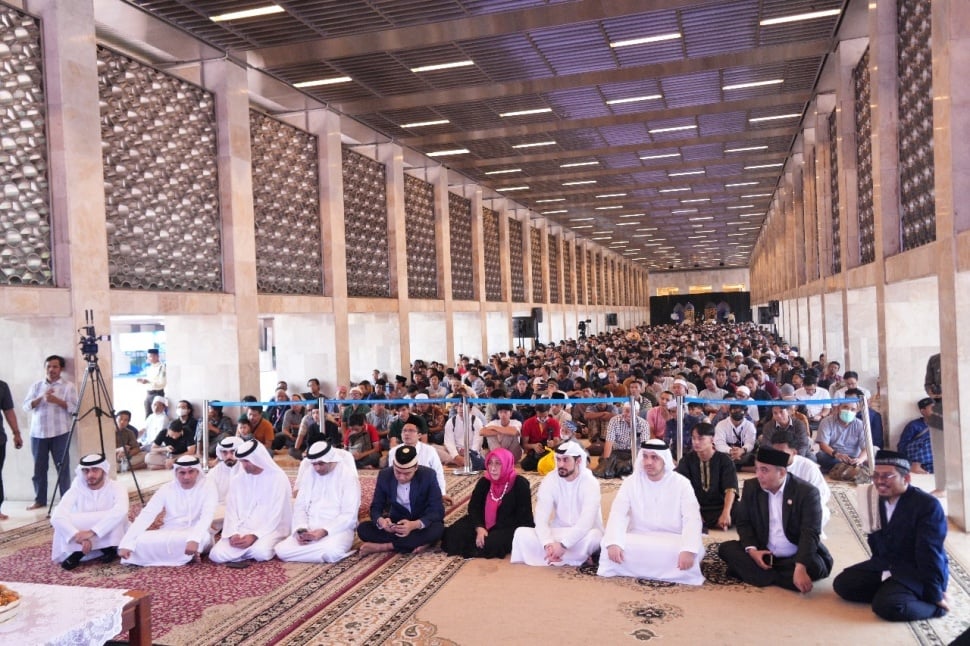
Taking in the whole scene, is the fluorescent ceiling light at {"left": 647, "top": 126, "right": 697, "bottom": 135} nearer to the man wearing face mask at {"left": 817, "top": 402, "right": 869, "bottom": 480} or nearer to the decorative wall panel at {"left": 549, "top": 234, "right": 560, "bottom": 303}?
the man wearing face mask at {"left": 817, "top": 402, "right": 869, "bottom": 480}

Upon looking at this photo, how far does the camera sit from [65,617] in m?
3.55

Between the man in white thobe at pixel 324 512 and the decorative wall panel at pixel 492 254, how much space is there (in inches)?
606

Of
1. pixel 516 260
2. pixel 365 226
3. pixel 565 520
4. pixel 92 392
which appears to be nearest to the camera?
pixel 565 520

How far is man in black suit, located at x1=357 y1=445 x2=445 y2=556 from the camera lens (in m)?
5.93

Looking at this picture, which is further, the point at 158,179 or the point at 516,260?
the point at 516,260

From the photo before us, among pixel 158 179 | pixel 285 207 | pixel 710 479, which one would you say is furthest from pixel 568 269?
pixel 710 479

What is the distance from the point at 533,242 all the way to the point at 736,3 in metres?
18.5

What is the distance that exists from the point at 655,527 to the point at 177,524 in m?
3.63

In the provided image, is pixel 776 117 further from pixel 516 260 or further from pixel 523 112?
pixel 516 260

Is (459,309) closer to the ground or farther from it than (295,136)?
closer to the ground

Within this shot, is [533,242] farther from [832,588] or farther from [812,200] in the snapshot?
[832,588]

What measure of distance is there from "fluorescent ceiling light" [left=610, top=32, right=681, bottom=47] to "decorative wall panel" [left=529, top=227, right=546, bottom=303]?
54.9ft

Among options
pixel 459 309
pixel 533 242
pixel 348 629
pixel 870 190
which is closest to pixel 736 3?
pixel 870 190

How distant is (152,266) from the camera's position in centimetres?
947
